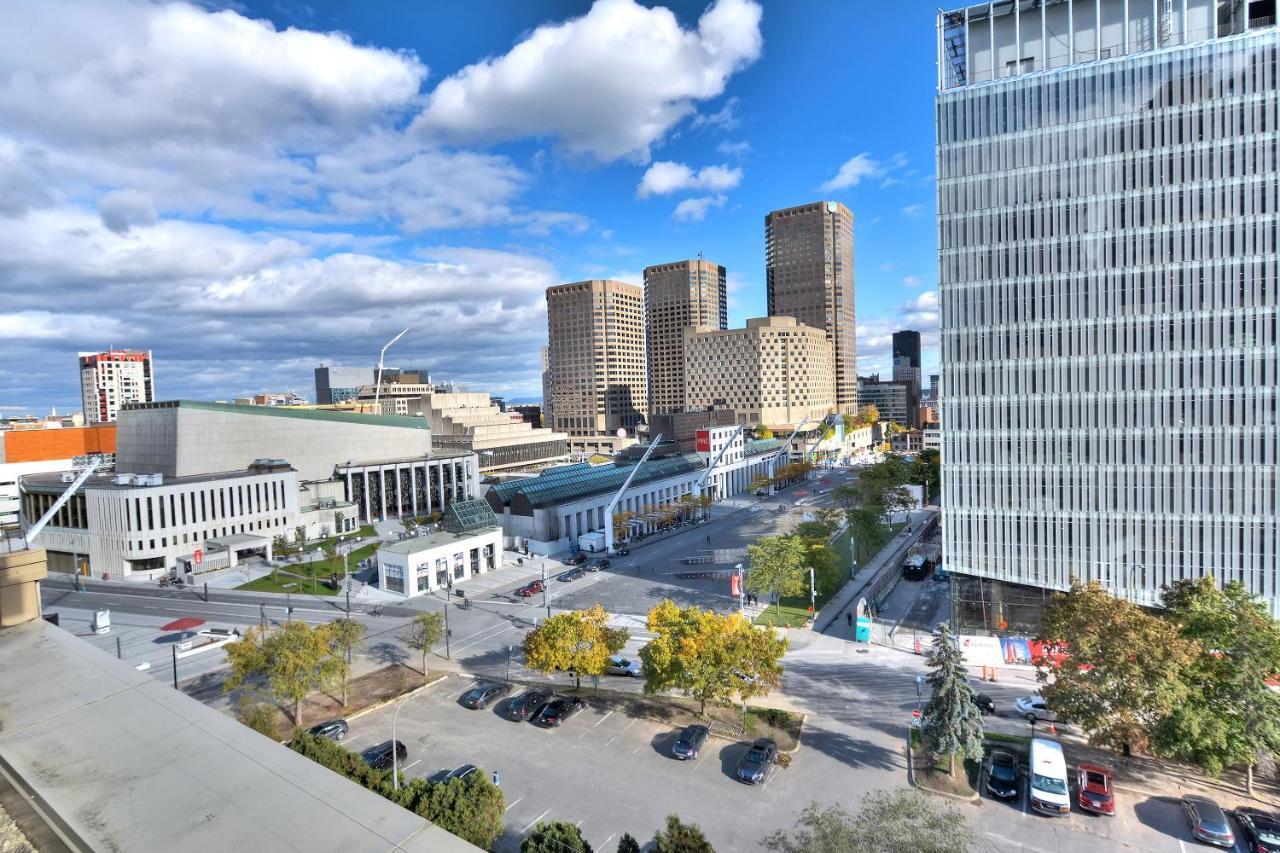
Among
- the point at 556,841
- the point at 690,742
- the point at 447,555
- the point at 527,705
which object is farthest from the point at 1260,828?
the point at 447,555

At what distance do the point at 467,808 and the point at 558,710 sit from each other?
1474 centimetres

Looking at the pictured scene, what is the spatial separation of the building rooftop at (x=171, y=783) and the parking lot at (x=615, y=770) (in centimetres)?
2239

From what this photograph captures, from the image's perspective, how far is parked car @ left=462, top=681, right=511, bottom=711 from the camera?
1658 inches

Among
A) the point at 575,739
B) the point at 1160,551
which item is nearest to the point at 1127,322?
the point at 1160,551

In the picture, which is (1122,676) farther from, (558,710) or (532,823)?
(558,710)

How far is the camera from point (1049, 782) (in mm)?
30781

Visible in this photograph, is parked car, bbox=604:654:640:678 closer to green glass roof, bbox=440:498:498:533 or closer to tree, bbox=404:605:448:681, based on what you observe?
tree, bbox=404:605:448:681

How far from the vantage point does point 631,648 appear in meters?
52.2

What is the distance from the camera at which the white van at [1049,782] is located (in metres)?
29.9

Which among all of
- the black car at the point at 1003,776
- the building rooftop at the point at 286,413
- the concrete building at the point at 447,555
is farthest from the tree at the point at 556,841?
the building rooftop at the point at 286,413

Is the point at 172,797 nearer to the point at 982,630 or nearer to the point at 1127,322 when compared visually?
the point at 982,630

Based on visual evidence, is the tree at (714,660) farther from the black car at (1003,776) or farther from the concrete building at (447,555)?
the concrete building at (447,555)

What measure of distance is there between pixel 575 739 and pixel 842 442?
173 m

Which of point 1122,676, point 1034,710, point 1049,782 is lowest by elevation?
point 1034,710
